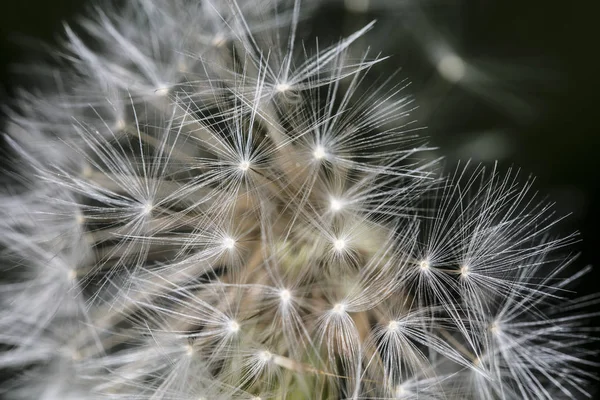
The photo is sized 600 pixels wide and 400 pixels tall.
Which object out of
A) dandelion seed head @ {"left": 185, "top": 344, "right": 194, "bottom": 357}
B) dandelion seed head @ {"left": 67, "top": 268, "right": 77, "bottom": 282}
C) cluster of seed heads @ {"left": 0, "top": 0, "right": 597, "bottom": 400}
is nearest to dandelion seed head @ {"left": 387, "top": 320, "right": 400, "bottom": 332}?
cluster of seed heads @ {"left": 0, "top": 0, "right": 597, "bottom": 400}

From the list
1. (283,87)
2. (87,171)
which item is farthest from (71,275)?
(283,87)

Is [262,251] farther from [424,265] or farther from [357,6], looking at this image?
[357,6]

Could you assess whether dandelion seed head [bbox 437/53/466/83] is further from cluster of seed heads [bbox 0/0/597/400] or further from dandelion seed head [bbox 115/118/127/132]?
dandelion seed head [bbox 115/118/127/132]

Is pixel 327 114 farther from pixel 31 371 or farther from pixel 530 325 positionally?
pixel 31 371

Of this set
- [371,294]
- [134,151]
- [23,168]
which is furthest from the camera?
[23,168]

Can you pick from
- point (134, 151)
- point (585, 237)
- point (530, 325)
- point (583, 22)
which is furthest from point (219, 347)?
point (583, 22)

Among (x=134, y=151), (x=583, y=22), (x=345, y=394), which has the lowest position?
(x=345, y=394)

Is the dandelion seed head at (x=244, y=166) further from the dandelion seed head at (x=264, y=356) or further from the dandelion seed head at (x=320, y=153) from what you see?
the dandelion seed head at (x=264, y=356)

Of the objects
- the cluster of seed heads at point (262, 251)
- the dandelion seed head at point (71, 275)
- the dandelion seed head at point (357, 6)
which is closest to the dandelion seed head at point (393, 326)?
the cluster of seed heads at point (262, 251)
